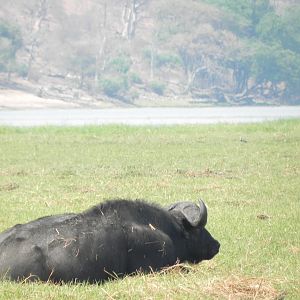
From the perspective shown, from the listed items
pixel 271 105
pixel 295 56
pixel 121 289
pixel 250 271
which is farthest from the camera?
pixel 295 56

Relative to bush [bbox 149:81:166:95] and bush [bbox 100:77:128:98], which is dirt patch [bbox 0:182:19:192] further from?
bush [bbox 149:81:166:95]

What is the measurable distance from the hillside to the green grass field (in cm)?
4486

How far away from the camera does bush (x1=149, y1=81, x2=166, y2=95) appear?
71.4m

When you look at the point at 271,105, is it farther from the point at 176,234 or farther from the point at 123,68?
the point at 176,234

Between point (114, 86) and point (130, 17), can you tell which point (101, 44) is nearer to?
point (130, 17)

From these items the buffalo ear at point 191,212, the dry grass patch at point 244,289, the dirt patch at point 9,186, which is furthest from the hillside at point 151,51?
the dry grass patch at point 244,289

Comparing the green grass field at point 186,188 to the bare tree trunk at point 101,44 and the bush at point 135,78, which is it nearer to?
the bush at point 135,78

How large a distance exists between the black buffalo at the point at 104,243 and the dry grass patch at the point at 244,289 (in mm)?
791

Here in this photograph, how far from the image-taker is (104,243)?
6543 mm

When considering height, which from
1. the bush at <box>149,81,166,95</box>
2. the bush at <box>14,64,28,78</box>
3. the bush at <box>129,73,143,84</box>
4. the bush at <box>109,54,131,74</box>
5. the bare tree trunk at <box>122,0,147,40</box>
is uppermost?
the bare tree trunk at <box>122,0,147,40</box>

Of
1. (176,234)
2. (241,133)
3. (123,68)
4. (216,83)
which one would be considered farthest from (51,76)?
(176,234)

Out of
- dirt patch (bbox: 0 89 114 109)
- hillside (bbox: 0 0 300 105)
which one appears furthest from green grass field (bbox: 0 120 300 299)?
hillside (bbox: 0 0 300 105)

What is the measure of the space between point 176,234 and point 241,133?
16.3 m

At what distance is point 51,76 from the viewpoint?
6881 centimetres
